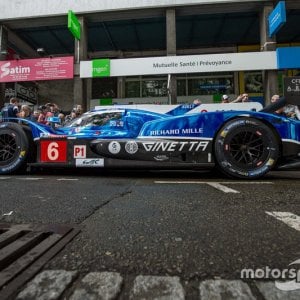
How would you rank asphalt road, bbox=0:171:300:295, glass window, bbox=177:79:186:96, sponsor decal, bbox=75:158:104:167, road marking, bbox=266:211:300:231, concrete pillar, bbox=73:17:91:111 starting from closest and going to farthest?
asphalt road, bbox=0:171:300:295
road marking, bbox=266:211:300:231
sponsor decal, bbox=75:158:104:167
concrete pillar, bbox=73:17:91:111
glass window, bbox=177:79:186:96

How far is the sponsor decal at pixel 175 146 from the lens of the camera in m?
4.99

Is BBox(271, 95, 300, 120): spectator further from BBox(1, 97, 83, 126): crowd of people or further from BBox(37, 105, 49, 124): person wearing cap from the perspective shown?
BBox(37, 105, 49, 124): person wearing cap

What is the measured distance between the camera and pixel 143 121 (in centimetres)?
532

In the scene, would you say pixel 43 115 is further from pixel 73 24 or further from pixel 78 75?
pixel 73 24

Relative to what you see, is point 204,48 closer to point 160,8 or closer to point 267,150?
point 160,8

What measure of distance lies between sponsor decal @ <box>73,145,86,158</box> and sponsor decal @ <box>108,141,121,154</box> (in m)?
0.45

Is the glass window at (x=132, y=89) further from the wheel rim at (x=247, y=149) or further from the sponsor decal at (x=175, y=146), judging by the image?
the wheel rim at (x=247, y=149)

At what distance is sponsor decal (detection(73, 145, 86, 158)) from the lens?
17.6 ft

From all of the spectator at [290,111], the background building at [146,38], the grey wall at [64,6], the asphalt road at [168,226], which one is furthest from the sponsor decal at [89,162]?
the grey wall at [64,6]

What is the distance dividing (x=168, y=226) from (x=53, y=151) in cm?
374

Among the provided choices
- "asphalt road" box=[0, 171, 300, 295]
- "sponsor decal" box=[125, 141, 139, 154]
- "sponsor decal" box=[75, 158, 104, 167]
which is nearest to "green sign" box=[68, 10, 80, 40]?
"sponsor decal" box=[75, 158, 104, 167]

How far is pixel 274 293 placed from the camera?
129cm

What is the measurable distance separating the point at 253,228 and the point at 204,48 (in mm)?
21522

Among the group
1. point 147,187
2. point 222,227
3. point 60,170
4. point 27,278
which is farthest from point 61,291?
point 60,170
